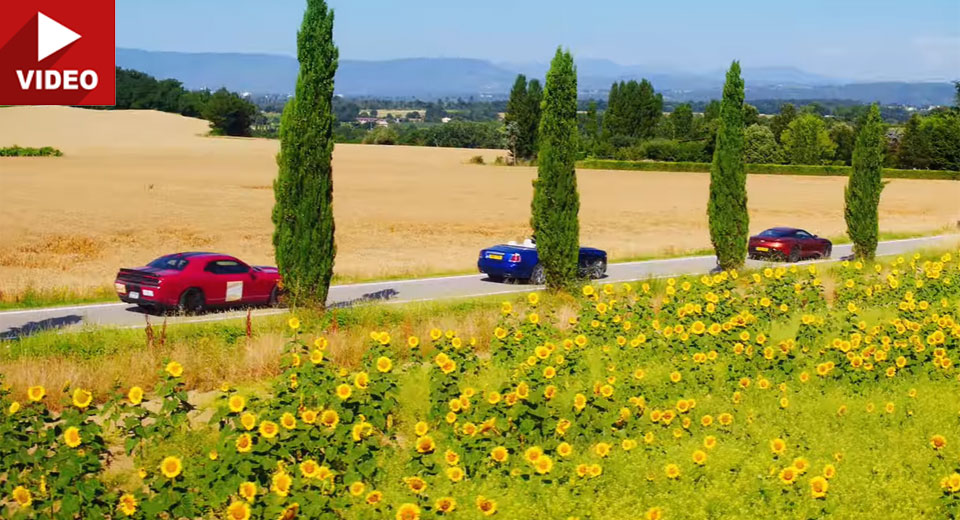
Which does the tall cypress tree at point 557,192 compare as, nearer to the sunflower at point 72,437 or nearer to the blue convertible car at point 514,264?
the blue convertible car at point 514,264

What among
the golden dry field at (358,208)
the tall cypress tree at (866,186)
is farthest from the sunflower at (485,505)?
the tall cypress tree at (866,186)

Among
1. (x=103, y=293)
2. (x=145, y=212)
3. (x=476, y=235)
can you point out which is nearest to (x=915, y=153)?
(x=476, y=235)

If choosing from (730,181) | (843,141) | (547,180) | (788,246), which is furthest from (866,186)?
(843,141)

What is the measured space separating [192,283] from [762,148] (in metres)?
88.9

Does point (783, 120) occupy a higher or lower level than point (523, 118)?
higher

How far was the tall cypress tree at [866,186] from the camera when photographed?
29.3 metres

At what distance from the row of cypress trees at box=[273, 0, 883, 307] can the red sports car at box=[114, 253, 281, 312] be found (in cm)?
174

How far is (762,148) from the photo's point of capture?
100500 millimetres

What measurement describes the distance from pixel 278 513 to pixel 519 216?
4424 cm

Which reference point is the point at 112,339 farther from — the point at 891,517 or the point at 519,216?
the point at 519,216

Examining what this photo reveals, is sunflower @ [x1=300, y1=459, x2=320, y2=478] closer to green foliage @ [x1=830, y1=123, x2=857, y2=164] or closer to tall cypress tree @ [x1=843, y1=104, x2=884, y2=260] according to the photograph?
tall cypress tree @ [x1=843, y1=104, x2=884, y2=260]

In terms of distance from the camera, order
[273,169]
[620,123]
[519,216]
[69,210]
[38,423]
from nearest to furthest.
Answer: [38,423] → [69,210] → [519,216] → [273,169] → [620,123]

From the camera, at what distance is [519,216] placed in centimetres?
5100

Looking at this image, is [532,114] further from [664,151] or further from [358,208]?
[358,208]
